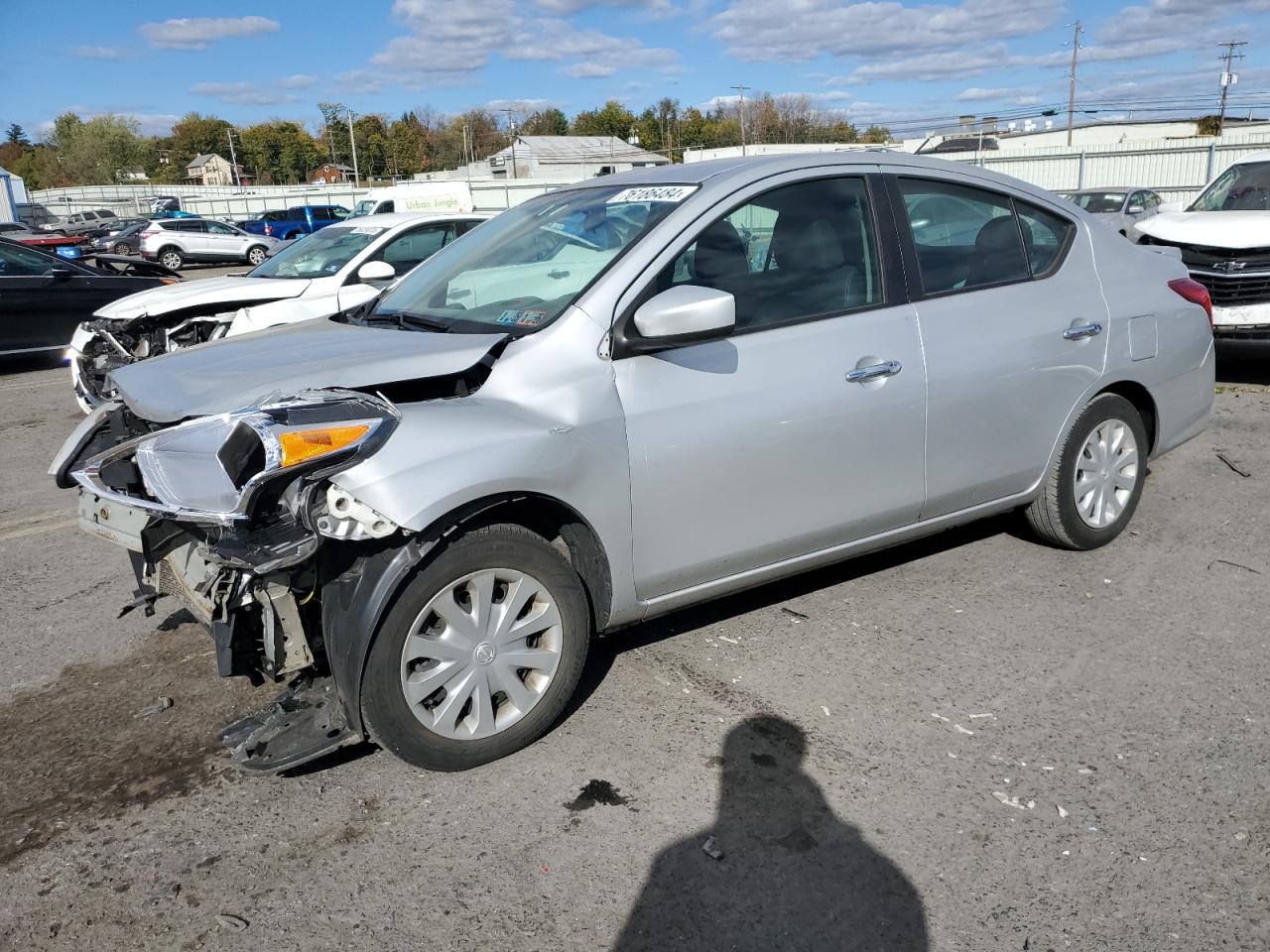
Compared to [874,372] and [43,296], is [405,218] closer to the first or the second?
[43,296]

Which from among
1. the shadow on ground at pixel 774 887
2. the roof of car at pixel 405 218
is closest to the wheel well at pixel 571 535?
the shadow on ground at pixel 774 887

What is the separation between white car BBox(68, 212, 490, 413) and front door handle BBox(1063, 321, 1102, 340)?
4.46 meters

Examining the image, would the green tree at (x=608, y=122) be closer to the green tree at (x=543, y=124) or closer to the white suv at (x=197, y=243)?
the green tree at (x=543, y=124)

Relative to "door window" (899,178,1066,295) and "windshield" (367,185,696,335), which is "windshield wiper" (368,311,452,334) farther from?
"door window" (899,178,1066,295)

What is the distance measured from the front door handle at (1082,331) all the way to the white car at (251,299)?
446 cm

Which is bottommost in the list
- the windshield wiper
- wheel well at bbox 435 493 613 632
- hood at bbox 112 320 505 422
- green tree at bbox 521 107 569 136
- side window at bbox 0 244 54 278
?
wheel well at bbox 435 493 613 632

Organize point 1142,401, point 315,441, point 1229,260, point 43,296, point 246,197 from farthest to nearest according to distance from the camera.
A: point 246,197 < point 43,296 < point 1229,260 < point 1142,401 < point 315,441

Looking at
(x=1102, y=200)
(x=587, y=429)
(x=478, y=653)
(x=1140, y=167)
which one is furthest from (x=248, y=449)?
(x=1140, y=167)

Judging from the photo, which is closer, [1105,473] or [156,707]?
[156,707]

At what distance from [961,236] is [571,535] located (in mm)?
2186

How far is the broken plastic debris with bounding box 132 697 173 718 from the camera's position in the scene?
3617 mm

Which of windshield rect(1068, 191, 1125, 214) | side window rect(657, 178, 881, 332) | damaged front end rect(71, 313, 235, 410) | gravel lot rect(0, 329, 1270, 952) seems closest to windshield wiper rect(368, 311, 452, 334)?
side window rect(657, 178, 881, 332)

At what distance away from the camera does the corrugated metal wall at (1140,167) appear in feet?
77.9

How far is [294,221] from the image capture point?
3984 cm
